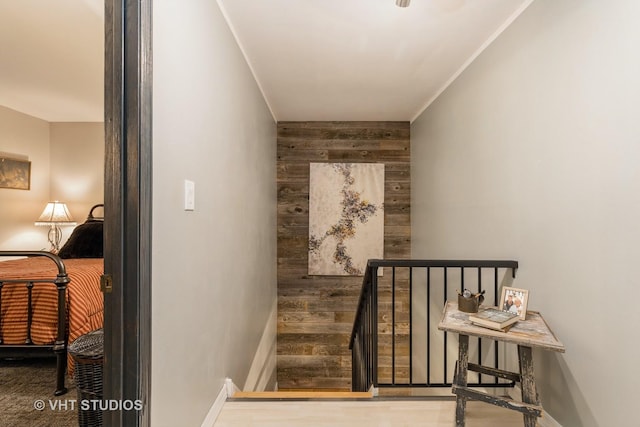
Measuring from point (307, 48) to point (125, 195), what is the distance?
1831mm

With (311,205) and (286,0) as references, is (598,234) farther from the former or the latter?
(311,205)

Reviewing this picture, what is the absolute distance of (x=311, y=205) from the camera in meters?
4.27

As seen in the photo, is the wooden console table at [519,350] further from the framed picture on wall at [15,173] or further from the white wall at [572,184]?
the framed picture on wall at [15,173]

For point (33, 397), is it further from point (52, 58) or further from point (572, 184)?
point (572, 184)

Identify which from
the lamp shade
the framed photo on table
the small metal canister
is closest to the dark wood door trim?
the small metal canister

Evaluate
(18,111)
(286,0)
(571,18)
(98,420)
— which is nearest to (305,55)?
(286,0)

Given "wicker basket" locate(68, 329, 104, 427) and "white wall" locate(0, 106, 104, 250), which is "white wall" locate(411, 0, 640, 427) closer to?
"wicker basket" locate(68, 329, 104, 427)

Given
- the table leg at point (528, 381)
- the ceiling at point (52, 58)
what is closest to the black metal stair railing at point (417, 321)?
the table leg at point (528, 381)

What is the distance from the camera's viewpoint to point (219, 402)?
72.1 inches

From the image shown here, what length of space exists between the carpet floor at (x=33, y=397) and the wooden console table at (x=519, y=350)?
201 cm

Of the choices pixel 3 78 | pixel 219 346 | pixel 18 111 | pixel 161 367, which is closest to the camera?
pixel 161 367

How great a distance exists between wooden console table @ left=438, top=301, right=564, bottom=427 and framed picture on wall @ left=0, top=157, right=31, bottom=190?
2.86 meters

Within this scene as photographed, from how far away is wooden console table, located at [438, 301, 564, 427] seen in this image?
140cm

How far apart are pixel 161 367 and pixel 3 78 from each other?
10.7 feet
